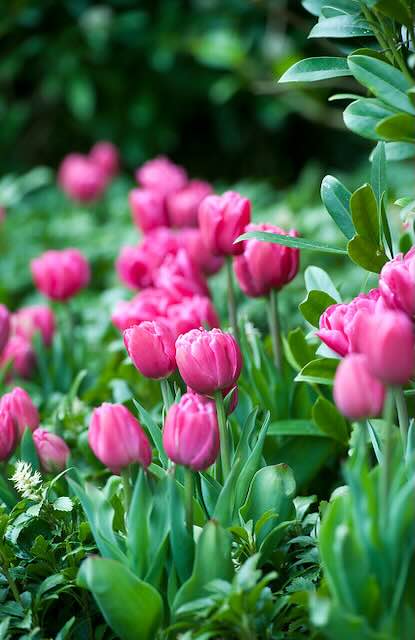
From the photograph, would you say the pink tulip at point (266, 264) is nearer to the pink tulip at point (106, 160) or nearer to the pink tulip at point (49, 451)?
the pink tulip at point (49, 451)

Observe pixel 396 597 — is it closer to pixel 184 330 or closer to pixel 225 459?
pixel 225 459

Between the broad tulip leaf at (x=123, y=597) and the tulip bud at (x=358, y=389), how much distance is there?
0.88 feet

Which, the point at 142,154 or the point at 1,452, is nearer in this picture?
the point at 1,452

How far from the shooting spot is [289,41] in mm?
3543

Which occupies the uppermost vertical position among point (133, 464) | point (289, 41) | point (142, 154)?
point (133, 464)

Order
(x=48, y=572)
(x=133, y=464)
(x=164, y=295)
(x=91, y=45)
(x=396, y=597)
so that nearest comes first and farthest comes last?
(x=396, y=597), (x=133, y=464), (x=48, y=572), (x=164, y=295), (x=91, y=45)

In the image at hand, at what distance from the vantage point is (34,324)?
1844mm

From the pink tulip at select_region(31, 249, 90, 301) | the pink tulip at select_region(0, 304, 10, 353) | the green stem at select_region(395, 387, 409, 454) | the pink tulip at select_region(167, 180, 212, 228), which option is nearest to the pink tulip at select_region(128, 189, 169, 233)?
the pink tulip at select_region(167, 180, 212, 228)

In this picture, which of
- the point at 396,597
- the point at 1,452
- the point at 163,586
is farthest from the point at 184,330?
the point at 396,597

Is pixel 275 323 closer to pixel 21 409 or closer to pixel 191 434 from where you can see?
pixel 21 409

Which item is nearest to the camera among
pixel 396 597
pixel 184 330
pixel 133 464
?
pixel 396 597

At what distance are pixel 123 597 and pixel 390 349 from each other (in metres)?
0.36

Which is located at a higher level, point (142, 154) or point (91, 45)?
point (91, 45)

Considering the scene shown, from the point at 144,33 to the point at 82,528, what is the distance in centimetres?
281
